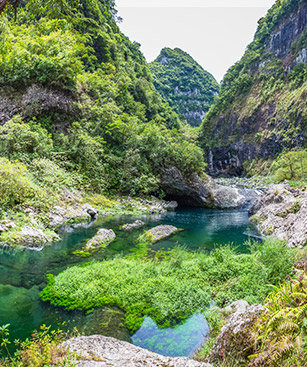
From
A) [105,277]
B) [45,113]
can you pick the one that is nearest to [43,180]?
[45,113]

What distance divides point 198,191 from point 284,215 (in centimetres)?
1253

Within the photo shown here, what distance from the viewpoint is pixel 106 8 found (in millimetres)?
43719

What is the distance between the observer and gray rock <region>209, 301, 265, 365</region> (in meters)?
3.07

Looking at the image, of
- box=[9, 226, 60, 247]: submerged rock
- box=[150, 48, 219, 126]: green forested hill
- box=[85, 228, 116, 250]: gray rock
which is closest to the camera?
box=[9, 226, 60, 247]: submerged rock

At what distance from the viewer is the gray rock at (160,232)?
1231 centimetres

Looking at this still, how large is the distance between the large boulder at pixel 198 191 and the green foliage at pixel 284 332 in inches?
914

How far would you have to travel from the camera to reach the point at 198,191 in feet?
87.1

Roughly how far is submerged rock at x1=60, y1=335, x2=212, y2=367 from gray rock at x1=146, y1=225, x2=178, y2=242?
27.0 feet

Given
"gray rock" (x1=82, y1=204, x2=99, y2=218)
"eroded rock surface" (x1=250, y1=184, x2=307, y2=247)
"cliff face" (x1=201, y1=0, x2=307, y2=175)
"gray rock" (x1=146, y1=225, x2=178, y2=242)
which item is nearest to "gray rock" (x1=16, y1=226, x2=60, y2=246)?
"gray rock" (x1=146, y1=225, x2=178, y2=242)

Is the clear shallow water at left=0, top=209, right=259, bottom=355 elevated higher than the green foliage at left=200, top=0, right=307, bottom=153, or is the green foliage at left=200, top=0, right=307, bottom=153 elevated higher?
the green foliage at left=200, top=0, right=307, bottom=153

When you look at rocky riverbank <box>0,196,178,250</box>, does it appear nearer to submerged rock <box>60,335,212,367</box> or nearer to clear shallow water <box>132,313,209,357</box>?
clear shallow water <box>132,313,209,357</box>

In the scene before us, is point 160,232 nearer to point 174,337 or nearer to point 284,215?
point 284,215

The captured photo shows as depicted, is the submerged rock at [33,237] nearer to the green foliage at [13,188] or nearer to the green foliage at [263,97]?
the green foliage at [13,188]

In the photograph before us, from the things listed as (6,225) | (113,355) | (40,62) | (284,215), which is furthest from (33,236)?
(40,62)
